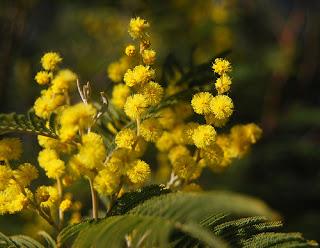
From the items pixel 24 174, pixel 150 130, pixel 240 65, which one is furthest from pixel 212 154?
pixel 240 65

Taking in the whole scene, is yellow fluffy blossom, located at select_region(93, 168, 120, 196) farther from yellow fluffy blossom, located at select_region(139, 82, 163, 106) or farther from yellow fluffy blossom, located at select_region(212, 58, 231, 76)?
yellow fluffy blossom, located at select_region(212, 58, 231, 76)

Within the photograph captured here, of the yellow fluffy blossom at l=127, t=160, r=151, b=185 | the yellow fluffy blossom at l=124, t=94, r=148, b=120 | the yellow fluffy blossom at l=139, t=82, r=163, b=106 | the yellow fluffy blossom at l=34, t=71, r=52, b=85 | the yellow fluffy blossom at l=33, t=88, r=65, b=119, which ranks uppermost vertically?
the yellow fluffy blossom at l=34, t=71, r=52, b=85

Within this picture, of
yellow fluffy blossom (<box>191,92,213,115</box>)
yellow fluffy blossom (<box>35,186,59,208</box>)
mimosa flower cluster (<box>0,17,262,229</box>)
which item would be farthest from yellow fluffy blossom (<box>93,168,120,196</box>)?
yellow fluffy blossom (<box>191,92,213,115</box>)

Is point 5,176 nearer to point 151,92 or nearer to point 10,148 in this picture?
point 10,148

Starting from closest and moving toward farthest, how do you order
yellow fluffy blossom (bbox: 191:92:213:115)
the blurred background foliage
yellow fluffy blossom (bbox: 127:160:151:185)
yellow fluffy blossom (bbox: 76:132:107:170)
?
1. yellow fluffy blossom (bbox: 76:132:107:170)
2. yellow fluffy blossom (bbox: 127:160:151:185)
3. yellow fluffy blossom (bbox: 191:92:213:115)
4. the blurred background foliage

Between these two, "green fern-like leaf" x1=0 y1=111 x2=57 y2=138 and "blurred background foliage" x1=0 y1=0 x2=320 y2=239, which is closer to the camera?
"green fern-like leaf" x1=0 y1=111 x2=57 y2=138

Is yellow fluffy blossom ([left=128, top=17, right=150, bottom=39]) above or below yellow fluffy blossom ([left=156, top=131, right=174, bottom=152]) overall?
above

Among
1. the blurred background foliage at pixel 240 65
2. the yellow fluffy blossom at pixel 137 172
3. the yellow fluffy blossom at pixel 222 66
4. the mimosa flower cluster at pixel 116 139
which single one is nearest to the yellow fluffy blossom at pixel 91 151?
the mimosa flower cluster at pixel 116 139
